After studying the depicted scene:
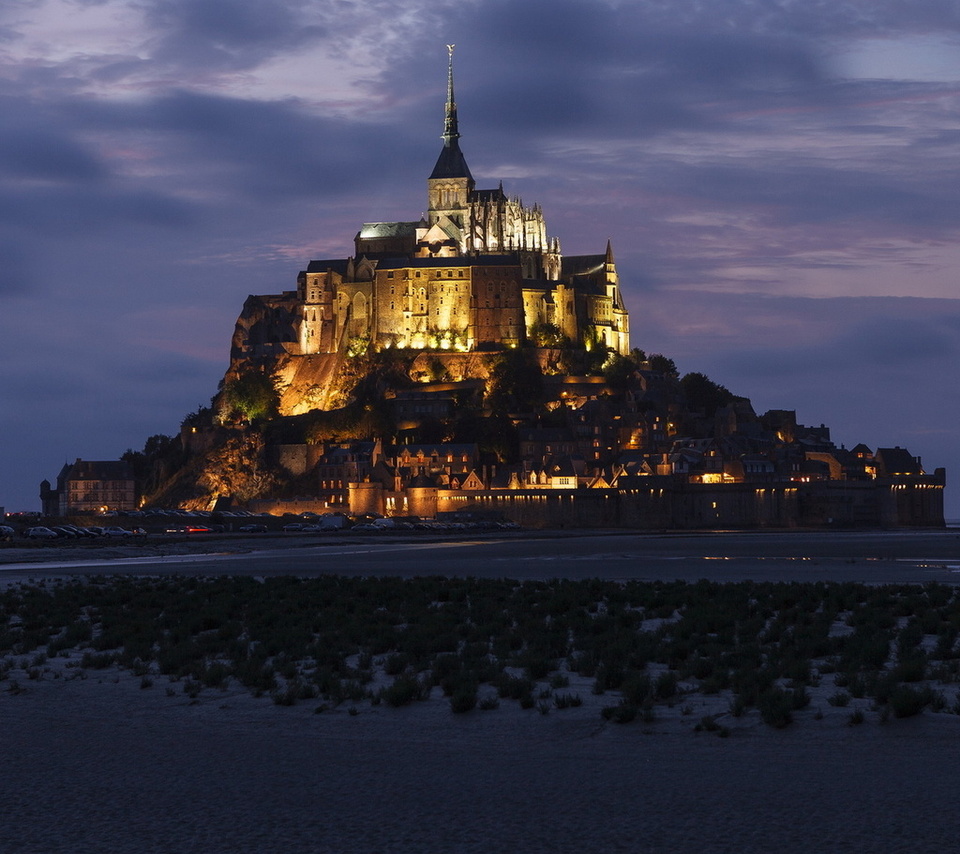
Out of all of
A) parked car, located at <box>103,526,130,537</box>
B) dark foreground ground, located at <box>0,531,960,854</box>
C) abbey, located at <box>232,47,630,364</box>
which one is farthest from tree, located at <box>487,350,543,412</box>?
dark foreground ground, located at <box>0,531,960,854</box>

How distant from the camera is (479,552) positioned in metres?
71.6

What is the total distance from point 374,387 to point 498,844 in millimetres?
137453

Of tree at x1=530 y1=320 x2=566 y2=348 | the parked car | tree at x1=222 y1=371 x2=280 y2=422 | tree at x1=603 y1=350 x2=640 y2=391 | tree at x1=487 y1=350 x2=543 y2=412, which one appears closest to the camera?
the parked car

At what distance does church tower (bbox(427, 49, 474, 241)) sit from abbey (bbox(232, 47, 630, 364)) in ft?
0.74

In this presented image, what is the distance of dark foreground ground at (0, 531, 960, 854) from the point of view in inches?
420

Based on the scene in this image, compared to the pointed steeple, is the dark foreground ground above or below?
below

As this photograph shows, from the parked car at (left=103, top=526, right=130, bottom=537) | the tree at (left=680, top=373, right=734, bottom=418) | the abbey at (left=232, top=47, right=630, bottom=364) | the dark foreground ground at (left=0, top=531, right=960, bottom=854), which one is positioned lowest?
the dark foreground ground at (left=0, top=531, right=960, bottom=854)

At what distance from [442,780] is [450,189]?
161 m

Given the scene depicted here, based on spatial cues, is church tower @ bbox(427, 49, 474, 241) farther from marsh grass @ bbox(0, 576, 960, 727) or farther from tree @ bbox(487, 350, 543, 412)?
marsh grass @ bbox(0, 576, 960, 727)

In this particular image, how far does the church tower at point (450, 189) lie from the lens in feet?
552

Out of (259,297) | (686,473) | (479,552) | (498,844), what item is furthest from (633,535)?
(498,844)

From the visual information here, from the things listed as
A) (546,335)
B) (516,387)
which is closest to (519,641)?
(516,387)

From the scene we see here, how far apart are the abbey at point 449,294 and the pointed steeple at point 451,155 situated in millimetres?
3513

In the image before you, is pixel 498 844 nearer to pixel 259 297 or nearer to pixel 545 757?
pixel 545 757
